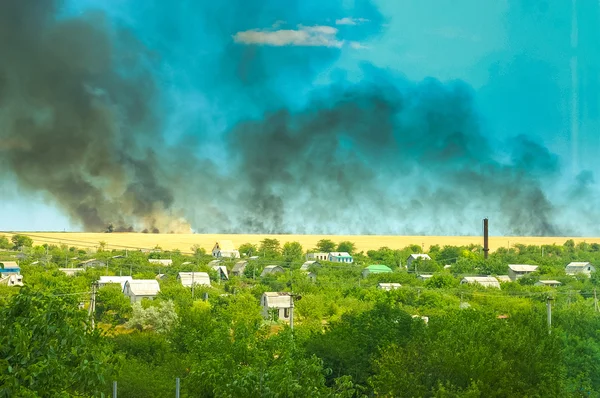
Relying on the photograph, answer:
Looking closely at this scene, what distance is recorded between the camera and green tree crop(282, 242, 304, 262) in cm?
1642

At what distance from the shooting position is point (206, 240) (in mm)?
15680

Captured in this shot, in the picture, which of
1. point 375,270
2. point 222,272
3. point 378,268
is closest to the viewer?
point 222,272

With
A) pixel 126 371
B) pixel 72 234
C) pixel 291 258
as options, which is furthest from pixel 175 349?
pixel 291 258

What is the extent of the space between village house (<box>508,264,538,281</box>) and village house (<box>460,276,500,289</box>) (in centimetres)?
115

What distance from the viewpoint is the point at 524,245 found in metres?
17.3

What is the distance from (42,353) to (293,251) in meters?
15.4

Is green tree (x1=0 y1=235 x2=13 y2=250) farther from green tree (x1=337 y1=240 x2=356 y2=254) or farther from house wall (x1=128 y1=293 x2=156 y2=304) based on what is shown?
green tree (x1=337 y1=240 x2=356 y2=254)

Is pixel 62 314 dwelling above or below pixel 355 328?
above

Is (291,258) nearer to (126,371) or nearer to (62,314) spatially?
(126,371)

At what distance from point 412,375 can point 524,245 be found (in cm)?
1427

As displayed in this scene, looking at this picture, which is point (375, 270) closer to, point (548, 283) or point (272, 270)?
point (272, 270)

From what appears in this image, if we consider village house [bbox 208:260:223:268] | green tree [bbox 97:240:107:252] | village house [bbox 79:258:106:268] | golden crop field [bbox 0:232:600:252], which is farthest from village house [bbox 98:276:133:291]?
village house [bbox 208:260:223:268]

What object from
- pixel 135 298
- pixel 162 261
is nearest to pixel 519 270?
pixel 162 261

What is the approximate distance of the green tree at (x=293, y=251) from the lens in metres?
16.4
